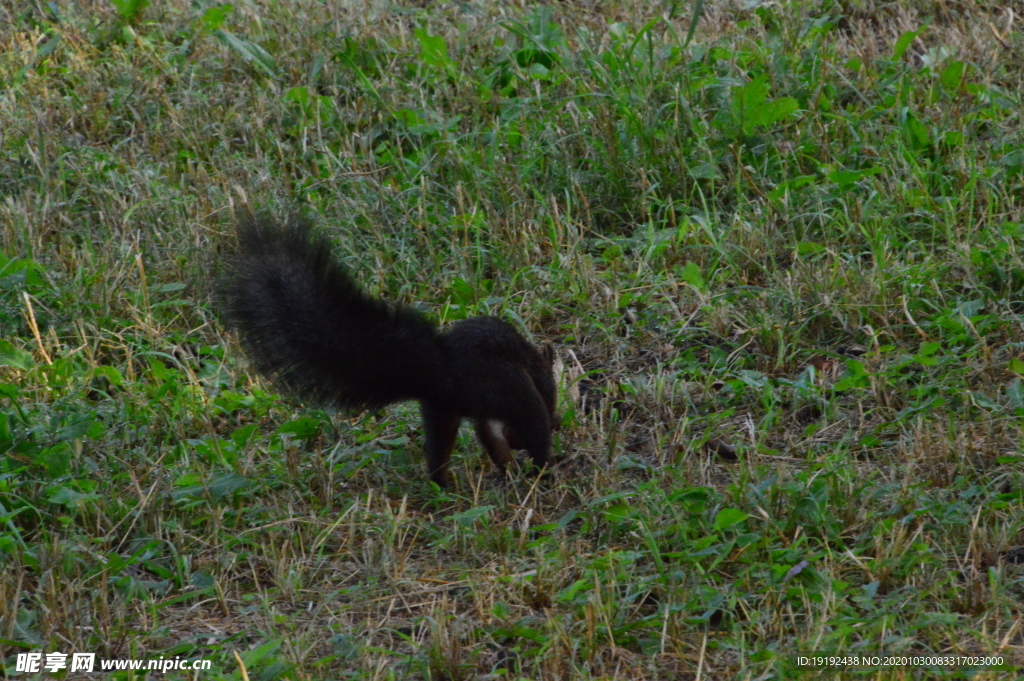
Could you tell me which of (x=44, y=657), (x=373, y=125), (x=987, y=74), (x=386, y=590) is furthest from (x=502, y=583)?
(x=987, y=74)

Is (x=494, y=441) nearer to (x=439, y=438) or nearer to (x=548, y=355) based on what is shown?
(x=439, y=438)

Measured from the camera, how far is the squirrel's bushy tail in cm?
353

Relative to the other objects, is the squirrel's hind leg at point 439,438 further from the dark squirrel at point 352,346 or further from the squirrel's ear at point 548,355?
the squirrel's ear at point 548,355

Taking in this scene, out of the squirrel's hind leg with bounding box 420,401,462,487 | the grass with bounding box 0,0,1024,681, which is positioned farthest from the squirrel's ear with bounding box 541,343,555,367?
the squirrel's hind leg with bounding box 420,401,462,487

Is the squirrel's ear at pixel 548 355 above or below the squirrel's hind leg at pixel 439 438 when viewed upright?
above

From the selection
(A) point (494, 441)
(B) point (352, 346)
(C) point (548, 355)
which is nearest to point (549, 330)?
(C) point (548, 355)

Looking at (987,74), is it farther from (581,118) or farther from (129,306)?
(129,306)

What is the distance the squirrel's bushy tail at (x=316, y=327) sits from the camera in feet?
11.6

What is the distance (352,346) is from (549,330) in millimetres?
1494

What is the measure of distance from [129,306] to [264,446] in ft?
4.14

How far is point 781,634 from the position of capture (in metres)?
3.00

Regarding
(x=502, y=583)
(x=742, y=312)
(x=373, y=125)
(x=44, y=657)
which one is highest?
(x=373, y=125)

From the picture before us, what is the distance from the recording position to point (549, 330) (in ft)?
16.0

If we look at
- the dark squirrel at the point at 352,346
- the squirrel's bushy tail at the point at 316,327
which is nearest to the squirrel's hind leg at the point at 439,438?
the dark squirrel at the point at 352,346
